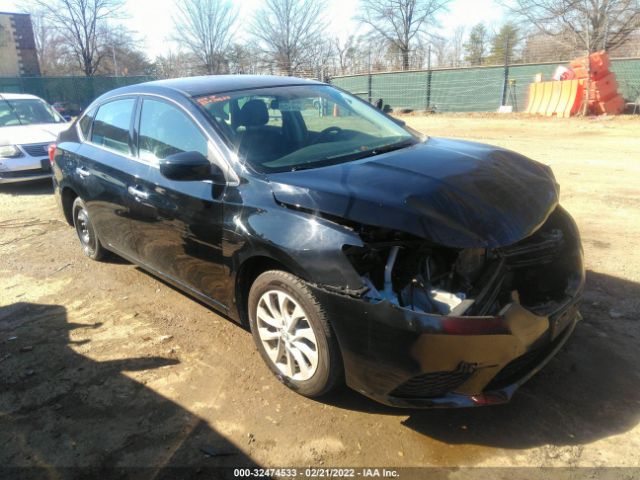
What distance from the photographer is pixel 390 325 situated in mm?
2361

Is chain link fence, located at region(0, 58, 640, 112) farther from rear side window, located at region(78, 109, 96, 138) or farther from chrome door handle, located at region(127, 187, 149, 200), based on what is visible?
chrome door handle, located at region(127, 187, 149, 200)

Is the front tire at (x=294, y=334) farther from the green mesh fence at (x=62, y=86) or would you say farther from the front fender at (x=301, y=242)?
the green mesh fence at (x=62, y=86)

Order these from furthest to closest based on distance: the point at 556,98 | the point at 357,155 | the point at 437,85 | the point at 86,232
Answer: the point at 437,85 → the point at 556,98 → the point at 86,232 → the point at 357,155

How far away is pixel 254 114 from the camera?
141 inches

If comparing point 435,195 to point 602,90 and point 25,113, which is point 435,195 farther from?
point 602,90

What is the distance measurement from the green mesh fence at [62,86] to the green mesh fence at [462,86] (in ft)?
46.3

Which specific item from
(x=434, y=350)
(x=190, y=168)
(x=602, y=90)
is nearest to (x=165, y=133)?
(x=190, y=168)

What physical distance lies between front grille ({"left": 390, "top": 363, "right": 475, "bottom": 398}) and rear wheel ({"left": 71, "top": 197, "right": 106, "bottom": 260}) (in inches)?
145

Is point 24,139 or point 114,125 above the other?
point 114,125

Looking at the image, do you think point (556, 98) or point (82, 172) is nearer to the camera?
point (82, 172)

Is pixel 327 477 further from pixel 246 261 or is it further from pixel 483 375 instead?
pixel 246 261

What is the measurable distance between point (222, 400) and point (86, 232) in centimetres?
311

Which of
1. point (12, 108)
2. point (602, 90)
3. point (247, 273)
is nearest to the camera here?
point (247, 273)

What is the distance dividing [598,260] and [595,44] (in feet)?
64.9
